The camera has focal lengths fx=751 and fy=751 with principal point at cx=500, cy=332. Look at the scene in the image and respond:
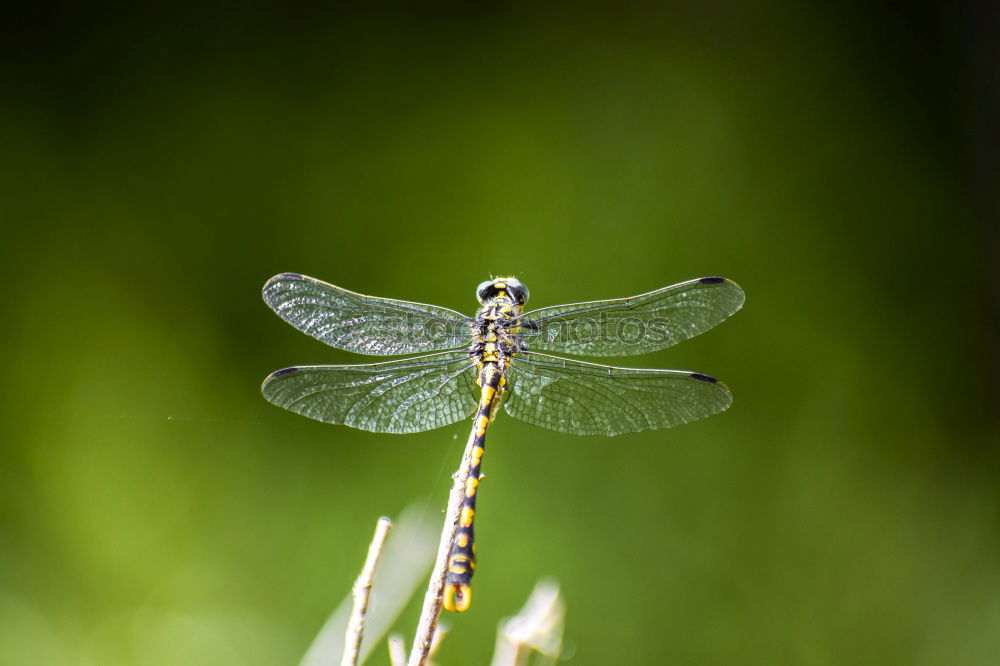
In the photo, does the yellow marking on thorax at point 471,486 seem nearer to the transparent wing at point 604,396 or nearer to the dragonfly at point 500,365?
the dragonfly at point 500,365

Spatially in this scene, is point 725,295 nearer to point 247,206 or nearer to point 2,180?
point 247,206

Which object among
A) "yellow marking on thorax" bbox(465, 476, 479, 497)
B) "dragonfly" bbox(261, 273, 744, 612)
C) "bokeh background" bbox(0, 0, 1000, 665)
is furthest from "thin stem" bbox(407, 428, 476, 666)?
"bokeh background" bbox(0, 0, 1000, 665)

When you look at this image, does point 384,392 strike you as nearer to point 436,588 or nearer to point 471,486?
point 471,486

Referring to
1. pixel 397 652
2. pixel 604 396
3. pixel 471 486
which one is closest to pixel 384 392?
pixel 471 486

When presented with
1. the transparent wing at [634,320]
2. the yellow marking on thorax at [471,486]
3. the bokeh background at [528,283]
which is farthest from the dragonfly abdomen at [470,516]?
the bokeh background at [528,283]

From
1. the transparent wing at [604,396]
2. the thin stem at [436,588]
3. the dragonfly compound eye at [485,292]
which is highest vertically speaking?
the dragonfly compound eye at [485,292]
